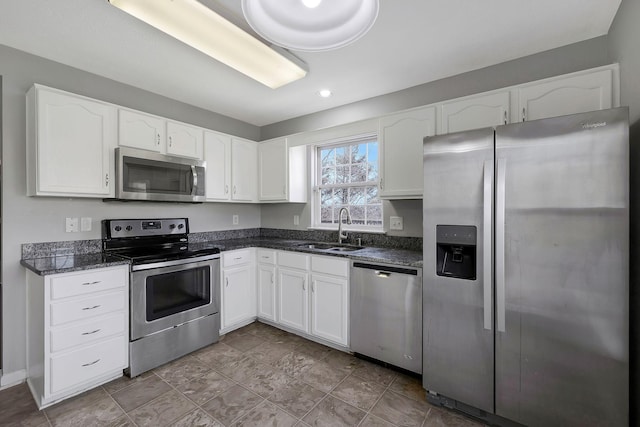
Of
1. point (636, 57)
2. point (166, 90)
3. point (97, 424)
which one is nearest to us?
point (636, 57)

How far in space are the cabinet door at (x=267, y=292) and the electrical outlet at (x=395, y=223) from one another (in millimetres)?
1328

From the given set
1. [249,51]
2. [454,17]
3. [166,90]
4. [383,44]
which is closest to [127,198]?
[166,90]

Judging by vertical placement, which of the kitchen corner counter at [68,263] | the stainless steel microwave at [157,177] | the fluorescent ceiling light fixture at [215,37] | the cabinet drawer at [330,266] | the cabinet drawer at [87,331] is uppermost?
the fluorescent ceiling light fixture at [215,37]

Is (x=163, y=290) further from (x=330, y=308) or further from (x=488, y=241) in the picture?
(x=488, y=241)

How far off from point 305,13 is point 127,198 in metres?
2.12

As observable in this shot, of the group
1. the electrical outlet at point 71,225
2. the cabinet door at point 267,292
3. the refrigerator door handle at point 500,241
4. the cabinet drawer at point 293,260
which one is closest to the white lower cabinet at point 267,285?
the cabinet door at point 267,292

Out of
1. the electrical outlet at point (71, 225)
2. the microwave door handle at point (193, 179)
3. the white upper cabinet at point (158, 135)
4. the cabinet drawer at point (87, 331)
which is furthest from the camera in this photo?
the microwave door handle at point (193, 179)

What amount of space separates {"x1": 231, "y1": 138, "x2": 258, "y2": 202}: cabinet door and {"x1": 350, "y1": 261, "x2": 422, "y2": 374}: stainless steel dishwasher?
70.2 inches

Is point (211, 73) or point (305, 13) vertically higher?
point (211, 73)

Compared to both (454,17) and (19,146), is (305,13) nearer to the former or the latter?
(454,17)

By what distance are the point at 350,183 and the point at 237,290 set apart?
68.2 inches

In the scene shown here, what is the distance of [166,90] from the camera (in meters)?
2.82

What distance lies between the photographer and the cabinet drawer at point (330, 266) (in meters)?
2.48

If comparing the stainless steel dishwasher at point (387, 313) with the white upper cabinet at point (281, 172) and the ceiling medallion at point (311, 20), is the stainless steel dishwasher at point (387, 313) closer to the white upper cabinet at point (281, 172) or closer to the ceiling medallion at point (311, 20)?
the white upper cabinet at point (281, 172)
